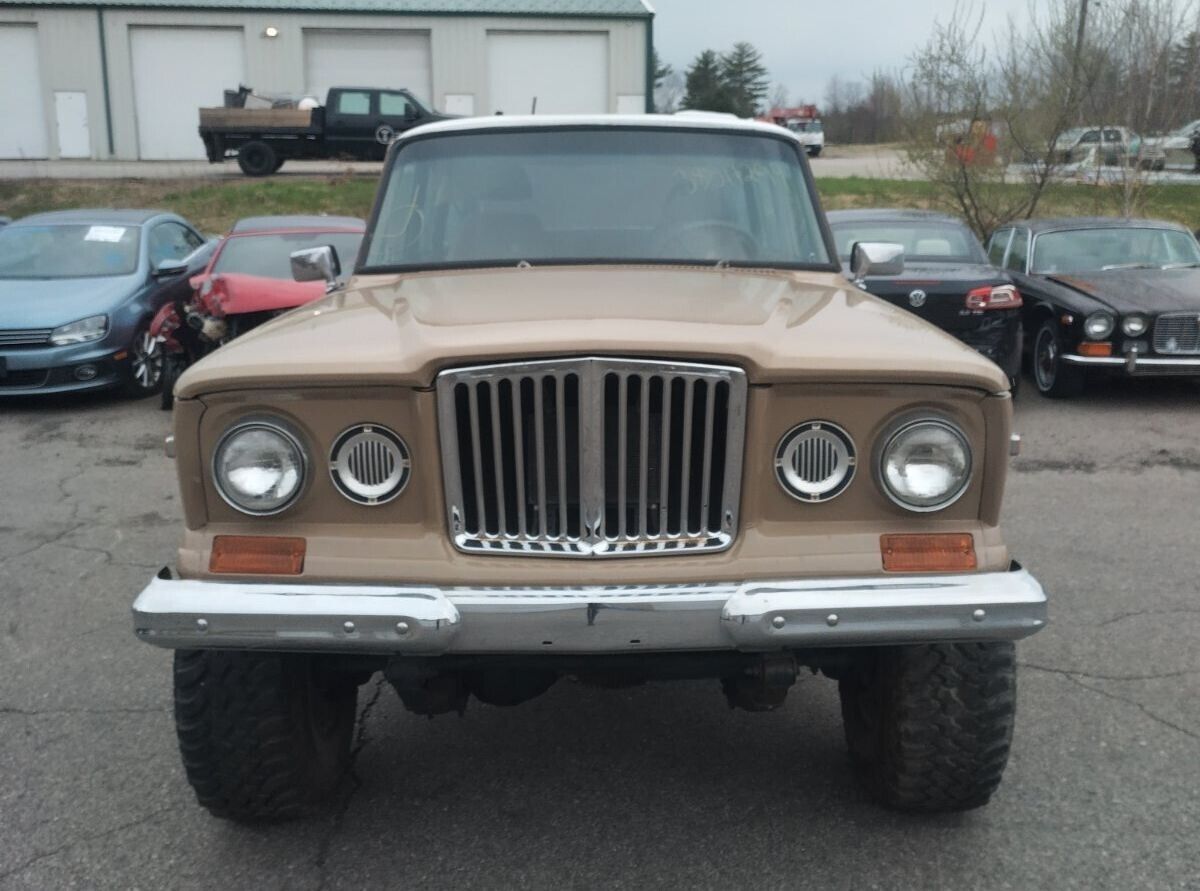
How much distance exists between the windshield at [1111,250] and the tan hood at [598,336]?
8.06m

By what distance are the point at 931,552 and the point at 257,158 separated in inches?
1032

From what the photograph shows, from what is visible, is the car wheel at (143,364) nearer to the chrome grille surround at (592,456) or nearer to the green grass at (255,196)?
the chrome grille surround at (592,456)

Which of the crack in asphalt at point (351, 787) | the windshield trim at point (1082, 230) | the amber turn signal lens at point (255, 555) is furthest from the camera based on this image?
the windshield trim at point (1082, 230)

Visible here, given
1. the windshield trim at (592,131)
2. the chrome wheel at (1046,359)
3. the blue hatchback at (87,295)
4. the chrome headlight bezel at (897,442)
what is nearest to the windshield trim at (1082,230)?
the chrome wheel at (1046,359)

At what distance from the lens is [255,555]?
2936 millimetres

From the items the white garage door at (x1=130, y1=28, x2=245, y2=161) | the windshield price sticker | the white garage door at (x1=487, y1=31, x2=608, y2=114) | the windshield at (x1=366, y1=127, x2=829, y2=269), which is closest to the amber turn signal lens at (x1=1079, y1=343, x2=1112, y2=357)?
the windshield at (x1=366, y1=127, x2=829, y2=269)

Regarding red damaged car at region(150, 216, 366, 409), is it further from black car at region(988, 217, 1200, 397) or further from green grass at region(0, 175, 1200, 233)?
green grass at region(0, 175, 1200, 233)

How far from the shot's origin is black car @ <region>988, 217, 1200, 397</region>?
9594mm

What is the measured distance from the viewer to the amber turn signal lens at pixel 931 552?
2.91 metres

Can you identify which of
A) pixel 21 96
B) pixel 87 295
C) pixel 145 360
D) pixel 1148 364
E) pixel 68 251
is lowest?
pixel 145 360

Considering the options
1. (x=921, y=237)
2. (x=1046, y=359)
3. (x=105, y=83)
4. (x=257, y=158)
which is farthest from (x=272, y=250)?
(x=105, y=83)

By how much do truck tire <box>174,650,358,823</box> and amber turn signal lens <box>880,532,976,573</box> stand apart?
1.48 m

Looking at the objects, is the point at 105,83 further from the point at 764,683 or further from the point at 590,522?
the point at 764,683

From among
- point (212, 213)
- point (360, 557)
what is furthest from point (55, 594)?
point (212, 213)
